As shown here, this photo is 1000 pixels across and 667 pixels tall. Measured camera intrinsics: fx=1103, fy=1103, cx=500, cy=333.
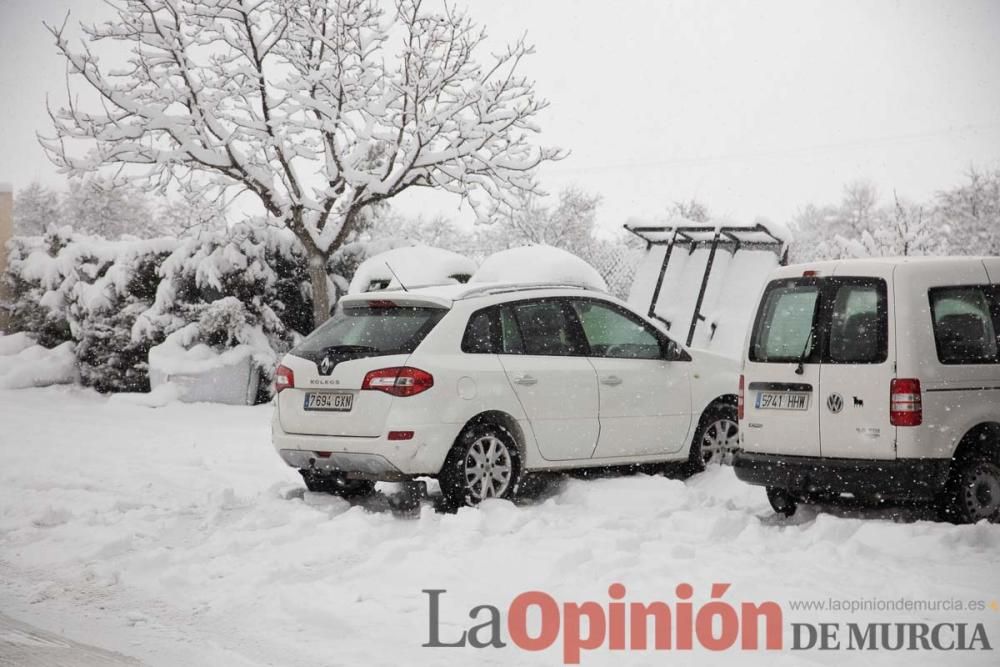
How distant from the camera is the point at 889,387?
740 centimetres

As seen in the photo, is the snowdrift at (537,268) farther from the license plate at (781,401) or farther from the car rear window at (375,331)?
the license plate at (781,401)

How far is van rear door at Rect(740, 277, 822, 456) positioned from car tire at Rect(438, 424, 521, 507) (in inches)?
70.5

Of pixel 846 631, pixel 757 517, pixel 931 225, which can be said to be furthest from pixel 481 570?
pixel 931 225

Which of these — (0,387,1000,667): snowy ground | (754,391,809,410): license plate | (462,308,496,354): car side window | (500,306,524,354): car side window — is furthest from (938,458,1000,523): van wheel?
(462,308,496,354): car side window

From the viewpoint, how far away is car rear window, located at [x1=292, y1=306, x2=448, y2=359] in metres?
8.14

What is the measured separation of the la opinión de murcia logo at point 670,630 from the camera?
200 inches

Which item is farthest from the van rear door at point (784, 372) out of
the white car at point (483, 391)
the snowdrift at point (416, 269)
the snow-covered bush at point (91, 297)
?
the snow-covered bush at point (91, 297)

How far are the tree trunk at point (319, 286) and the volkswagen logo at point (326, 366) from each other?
9271 mm

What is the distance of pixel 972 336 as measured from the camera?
7.67 metres

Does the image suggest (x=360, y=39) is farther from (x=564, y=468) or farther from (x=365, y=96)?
(x=564, y=468)

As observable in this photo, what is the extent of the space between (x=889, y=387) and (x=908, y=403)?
161 millimetres

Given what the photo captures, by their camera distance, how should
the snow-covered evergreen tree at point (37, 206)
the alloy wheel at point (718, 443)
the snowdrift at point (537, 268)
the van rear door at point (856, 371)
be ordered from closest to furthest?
1. the van rear door at point (856, 371)
2. the alloy wheel at point (718, 443)
3. the snowdrift at point (537, 268)
4. the snow-covered evergreen tree at point (37, 206)

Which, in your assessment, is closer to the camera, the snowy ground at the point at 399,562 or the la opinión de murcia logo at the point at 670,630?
the la opinión de murcia logo at the point at 670,630

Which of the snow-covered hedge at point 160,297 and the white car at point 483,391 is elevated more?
the snow-covered hedge at point 160,297
